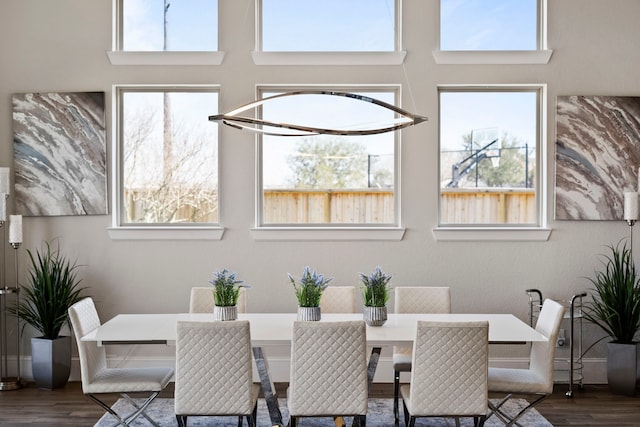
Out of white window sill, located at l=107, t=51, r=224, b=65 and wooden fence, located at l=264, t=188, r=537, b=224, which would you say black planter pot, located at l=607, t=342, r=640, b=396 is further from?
white window sill, located at l=107, t=51, r=224, b=65

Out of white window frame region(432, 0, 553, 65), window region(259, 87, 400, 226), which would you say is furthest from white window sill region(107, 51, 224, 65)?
white window frame region(432, 0, 553, 65)

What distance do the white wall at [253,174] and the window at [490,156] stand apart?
0.14 metres

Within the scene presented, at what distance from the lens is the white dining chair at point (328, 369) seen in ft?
11.4

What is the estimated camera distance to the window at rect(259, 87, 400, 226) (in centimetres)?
565

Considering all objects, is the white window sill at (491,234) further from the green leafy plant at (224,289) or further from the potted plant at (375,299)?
the green leafy plant at (224,289)

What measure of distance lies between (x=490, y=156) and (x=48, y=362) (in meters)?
3.75

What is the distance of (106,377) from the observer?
A: 13.1ft

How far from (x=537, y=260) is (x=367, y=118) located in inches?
68.7

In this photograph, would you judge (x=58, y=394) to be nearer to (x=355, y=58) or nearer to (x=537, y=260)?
(x=355, y=58)

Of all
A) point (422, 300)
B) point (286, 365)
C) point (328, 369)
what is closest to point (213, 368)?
point (328, 369)

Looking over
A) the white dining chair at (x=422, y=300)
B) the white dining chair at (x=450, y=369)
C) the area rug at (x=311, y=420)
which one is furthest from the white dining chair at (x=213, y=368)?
the white dining chair at (x=422, y=300)

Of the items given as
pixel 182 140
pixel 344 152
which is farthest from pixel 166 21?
pixel 344 152

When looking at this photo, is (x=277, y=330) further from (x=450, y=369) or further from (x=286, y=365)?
(x=286, y=365)

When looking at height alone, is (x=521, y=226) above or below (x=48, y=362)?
above
